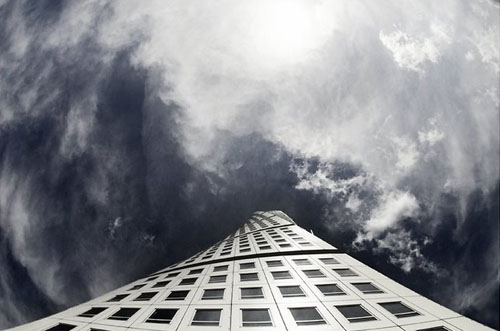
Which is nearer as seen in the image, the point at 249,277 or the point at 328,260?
the point at 249,277

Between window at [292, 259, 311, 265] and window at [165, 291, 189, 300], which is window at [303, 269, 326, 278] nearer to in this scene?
window at [292, 259, 311, 265]

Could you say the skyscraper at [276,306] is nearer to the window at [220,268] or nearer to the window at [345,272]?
the window at [345,272]

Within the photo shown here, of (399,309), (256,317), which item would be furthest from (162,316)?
(399,309)

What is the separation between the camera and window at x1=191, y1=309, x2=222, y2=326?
48.8ft

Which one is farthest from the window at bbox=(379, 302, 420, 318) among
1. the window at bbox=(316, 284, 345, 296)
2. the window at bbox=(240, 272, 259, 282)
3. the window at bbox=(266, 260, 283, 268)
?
the window at bbox=(266, 260, 283, 268)

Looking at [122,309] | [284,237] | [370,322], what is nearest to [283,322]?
[370,322]

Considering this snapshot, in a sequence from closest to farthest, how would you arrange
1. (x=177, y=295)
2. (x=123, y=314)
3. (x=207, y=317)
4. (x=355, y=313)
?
(x=207, y=317)
(x=355, y=313)
(x=123, y=314)
(x=177, y=295)

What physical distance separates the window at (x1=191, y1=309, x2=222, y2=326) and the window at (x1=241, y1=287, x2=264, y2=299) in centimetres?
274

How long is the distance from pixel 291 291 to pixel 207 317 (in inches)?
265

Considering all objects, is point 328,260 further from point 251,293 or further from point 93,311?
point 93,311

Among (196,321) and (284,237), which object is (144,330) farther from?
(284,237)

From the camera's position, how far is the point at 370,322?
14.6 m

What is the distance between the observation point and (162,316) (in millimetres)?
16188

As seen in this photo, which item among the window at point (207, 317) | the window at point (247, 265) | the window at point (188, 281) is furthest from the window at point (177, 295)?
the window at point (247, 265)
